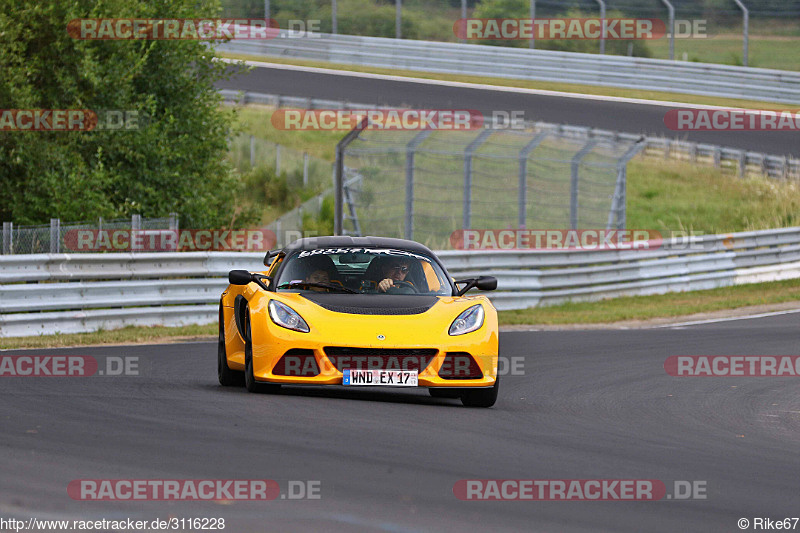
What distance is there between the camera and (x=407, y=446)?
300 inches

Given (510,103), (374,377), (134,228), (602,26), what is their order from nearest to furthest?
(374,377), (134,228), (510,103), (602,26)

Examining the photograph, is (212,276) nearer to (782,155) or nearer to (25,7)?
(25,7)

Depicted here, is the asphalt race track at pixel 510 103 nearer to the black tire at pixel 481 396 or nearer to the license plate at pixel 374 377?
the black tire at pixel 481 396

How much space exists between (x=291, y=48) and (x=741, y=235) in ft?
66.4

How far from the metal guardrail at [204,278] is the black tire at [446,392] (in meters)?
6.79

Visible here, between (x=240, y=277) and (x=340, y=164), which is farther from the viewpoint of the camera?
(x=340, y=164)

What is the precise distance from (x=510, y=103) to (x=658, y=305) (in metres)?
14.9

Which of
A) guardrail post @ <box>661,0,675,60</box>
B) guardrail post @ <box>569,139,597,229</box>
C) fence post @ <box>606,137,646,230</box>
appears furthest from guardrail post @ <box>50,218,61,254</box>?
guardrail post @ <box>661,0,675,60</box>

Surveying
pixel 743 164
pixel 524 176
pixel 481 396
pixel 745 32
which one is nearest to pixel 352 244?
pixel 481 396

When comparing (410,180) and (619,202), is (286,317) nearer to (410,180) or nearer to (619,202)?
(410,180)

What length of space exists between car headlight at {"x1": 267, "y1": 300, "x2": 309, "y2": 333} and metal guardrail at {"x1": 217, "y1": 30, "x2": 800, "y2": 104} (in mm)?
28543

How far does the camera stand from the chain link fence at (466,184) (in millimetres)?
22172

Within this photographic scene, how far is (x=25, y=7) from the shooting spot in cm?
2080

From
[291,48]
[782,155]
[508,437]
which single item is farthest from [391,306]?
[291,48]
